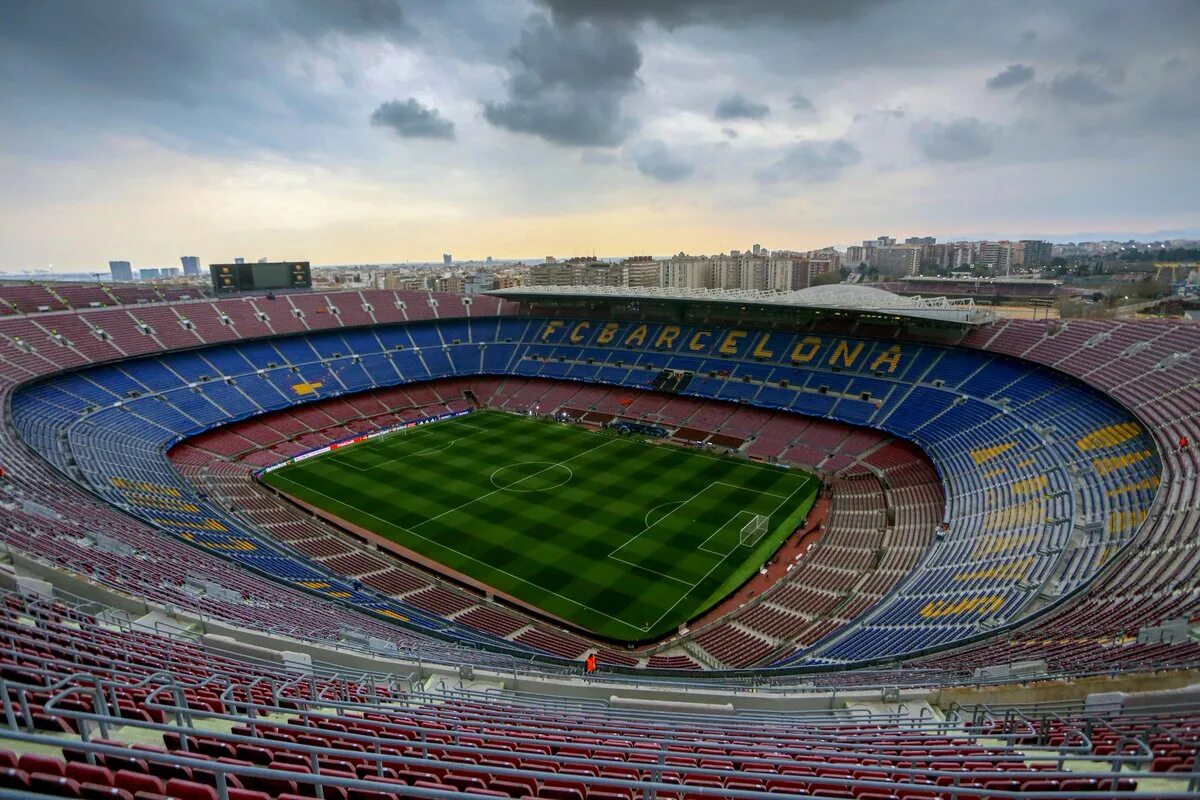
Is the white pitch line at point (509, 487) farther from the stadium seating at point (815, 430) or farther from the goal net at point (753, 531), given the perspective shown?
the goal net at point (753, 531)

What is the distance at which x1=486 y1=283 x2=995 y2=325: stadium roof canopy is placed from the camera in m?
42.1

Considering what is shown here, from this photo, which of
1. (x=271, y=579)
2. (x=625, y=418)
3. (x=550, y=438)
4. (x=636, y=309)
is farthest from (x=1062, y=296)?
(x=271, y=579)

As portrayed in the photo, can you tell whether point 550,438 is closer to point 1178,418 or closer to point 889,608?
Result: point 889,608

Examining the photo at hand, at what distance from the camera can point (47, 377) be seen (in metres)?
39.2

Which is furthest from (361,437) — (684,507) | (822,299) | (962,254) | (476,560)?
(962,254)

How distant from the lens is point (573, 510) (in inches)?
1411

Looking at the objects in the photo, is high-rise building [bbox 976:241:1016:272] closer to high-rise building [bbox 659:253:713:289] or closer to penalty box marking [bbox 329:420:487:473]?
high-rise building [bbox 659:253:713:289]

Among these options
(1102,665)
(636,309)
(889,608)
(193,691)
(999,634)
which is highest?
(636,309)

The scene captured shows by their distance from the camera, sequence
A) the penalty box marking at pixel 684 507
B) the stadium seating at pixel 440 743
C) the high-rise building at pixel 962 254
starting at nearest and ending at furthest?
the stadium seating at pixel 440 743
the penalty box marking at pixel 684 507
the high-rise building at pixel 962 254

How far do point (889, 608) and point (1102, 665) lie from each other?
11658 mm

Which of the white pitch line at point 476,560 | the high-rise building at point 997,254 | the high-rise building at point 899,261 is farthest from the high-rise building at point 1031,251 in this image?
the white pitch line at point 476,560

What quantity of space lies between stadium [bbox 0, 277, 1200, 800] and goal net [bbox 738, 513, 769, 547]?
30cm

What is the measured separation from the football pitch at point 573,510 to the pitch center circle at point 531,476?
13cm

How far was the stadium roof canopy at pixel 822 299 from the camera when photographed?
42125mm
